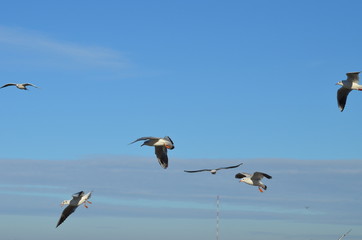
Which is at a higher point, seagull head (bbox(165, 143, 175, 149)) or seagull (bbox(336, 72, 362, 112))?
seagull (bbox(336, 72, 362, 112))

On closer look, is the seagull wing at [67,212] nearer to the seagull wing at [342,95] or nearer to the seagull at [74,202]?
the seagull at [74,202]

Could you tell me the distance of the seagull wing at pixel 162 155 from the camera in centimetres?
5497

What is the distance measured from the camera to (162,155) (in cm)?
5525

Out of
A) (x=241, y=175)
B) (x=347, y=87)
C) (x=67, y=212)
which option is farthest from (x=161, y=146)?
(x=347, y=87)

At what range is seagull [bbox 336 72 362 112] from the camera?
57750 millimetres

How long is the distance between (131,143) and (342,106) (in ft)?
67.3

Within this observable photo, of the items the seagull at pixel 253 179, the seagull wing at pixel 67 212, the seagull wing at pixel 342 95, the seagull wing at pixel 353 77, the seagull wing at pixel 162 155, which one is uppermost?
the seagull wing at pixel 353 77

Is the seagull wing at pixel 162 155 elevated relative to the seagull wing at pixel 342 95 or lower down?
lower down

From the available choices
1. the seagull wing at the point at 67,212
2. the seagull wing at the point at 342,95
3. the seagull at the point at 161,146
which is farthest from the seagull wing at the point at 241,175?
the seagull wing at the point at 67,212

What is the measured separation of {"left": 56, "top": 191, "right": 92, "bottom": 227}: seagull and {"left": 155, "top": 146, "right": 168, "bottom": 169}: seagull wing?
620 cm

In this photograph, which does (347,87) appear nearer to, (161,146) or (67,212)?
(161,146)

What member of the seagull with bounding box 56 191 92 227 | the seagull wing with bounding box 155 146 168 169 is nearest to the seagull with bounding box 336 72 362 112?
the seagull wing with bounding box 155 146 168 169

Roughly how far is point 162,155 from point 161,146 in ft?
2.30

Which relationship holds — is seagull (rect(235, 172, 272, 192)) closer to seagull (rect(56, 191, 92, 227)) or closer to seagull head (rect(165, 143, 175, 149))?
seagull head (rect(165, 143, 175, 149))
